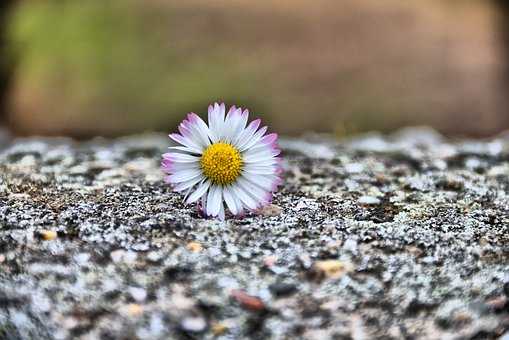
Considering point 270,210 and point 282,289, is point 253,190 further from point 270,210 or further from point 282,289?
point 282,289

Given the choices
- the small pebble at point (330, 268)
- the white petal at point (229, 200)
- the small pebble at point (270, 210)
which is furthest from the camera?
the small pebble at point (270, 210)

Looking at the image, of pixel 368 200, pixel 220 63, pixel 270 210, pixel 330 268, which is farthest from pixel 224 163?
pixel 220 63

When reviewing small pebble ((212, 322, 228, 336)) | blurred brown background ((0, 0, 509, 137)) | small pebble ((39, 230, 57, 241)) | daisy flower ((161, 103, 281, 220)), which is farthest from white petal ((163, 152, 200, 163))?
blurred brown background ((0, 0, 509, 137))

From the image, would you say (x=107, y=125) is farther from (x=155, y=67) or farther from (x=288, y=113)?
(x=288, y=113)

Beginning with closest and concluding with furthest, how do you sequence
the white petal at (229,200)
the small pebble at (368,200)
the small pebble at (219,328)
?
the small pebble at (219,328), the white petal at (229,200), the small pebble at (368,200)

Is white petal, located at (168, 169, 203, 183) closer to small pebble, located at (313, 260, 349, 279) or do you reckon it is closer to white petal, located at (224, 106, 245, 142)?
white petal, located at (224, 106, 245, 142)

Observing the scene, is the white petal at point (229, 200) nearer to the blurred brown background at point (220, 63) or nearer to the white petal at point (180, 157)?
the white petal at point (180, 157)

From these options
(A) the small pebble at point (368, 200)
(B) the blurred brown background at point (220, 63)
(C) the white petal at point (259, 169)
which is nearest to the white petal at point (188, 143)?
(C) the white petal at point (259, 169)
